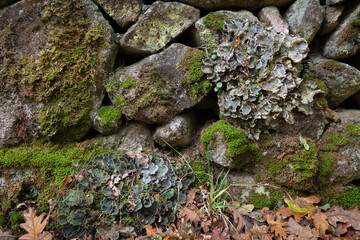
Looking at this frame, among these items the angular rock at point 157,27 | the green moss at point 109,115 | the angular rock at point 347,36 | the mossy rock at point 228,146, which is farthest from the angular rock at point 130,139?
the angular rock at point 347,36

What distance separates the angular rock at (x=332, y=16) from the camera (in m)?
3.25

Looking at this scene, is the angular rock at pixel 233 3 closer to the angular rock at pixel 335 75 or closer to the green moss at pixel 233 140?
the angular rock at pixel 335 75

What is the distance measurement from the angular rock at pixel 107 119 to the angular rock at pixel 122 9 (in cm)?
137

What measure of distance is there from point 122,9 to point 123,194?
2.66m

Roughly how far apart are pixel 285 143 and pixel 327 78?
Result: 1.29m

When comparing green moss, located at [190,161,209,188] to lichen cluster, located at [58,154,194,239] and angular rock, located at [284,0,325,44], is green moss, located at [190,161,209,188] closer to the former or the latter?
lichen cluster, located at [58,154,194,239]

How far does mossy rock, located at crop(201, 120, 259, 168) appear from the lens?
3004 millimetres

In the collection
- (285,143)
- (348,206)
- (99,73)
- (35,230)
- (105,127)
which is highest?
(99,73)

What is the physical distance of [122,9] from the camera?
330 cm

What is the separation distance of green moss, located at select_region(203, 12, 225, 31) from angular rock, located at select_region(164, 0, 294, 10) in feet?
0.72

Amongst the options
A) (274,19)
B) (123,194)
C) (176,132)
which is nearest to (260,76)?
(274,19)

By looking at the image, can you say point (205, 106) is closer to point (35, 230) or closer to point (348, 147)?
point (348, 147)

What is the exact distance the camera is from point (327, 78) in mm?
3385

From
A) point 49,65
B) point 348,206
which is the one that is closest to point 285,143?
point 348,206
